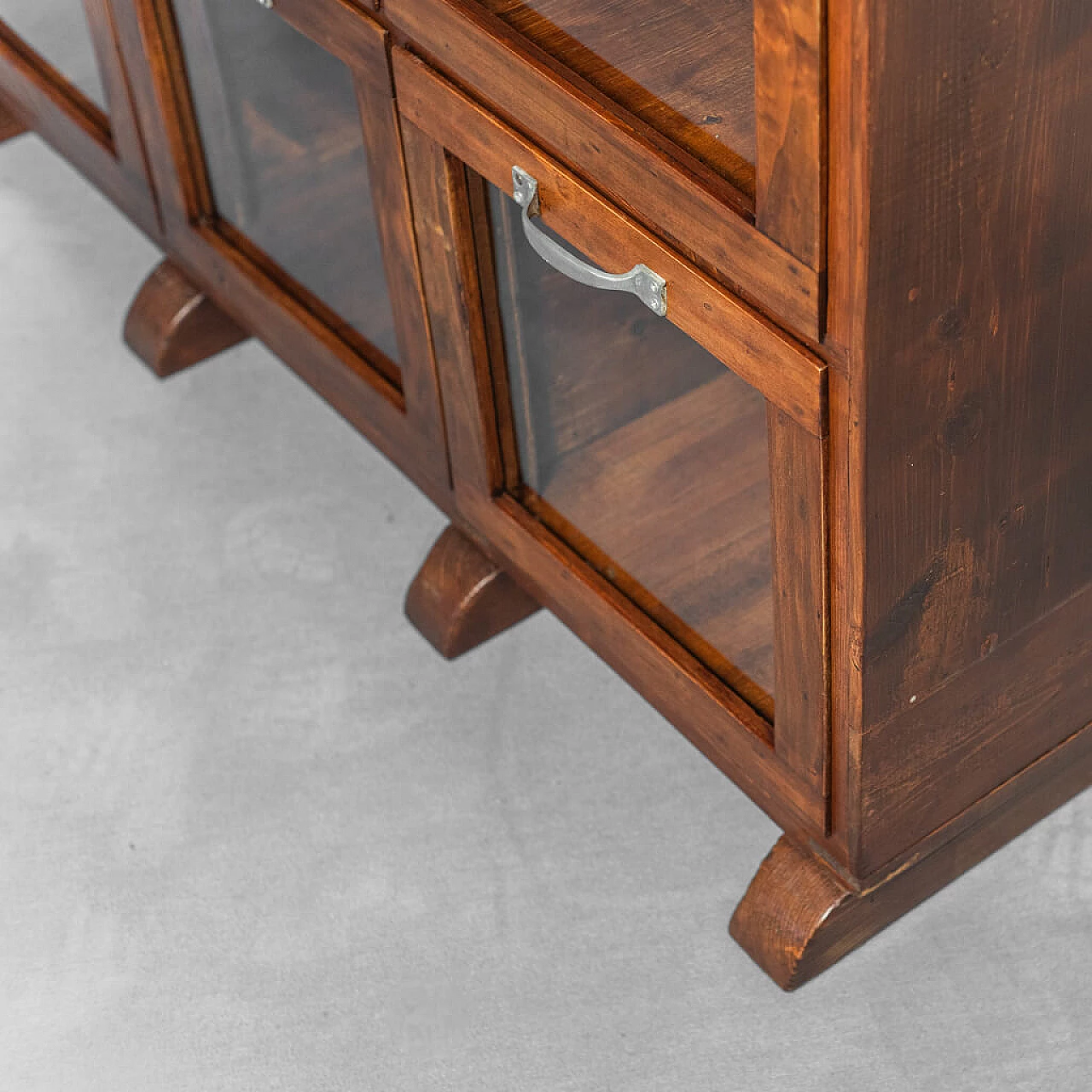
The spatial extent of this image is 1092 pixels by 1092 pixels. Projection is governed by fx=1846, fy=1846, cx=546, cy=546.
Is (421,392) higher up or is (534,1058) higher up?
(421,392)

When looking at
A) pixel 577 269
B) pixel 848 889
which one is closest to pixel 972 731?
pixel 848 889

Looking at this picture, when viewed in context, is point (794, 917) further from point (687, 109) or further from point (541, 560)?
point (687, 109)

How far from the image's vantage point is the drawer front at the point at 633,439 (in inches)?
38.0

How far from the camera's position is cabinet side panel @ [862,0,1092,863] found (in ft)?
2.61

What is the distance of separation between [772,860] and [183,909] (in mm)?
423

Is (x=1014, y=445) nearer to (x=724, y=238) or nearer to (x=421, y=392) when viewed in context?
(x=724, y=238)

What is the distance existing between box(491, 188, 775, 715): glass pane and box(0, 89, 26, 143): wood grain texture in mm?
897

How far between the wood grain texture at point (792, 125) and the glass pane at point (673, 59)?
0.04m

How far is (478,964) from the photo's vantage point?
4.14 feet

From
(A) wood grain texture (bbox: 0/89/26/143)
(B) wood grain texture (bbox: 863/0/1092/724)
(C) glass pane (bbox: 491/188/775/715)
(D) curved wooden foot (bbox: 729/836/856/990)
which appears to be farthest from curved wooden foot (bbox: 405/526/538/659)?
(A) wood grain texture (bbox: 0/89/26/143)

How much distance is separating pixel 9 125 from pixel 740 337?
1.21 meters

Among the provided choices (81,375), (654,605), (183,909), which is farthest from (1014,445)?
(81,375)

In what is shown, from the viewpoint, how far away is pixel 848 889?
3.81 ft

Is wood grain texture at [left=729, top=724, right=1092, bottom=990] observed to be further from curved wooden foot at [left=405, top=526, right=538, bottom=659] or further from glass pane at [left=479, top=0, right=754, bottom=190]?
glass pane at [left=479, top=0, right=754, bottom=190]
